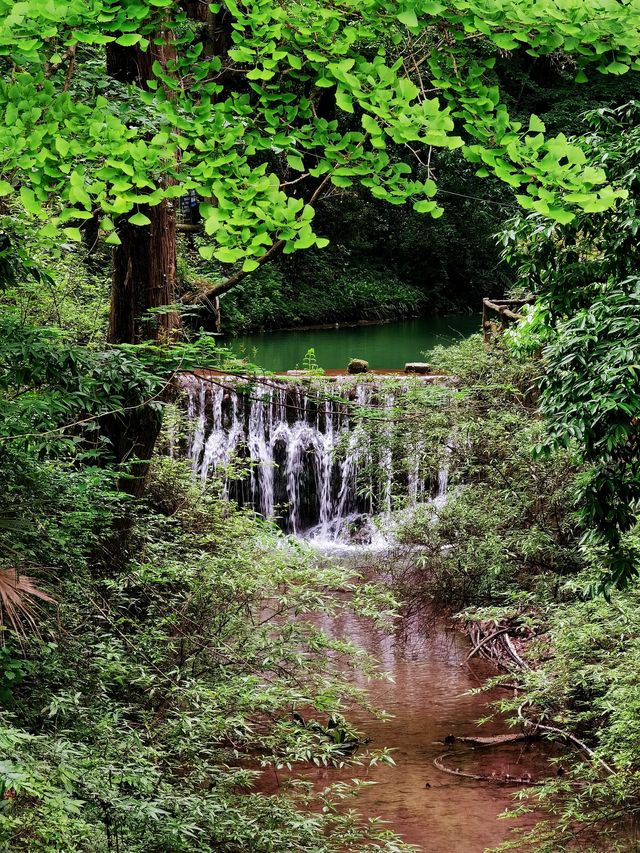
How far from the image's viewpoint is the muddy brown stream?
6.58 meters

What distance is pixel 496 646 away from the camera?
9.86 m

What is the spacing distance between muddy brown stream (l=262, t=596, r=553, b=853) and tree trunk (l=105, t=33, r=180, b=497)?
2865 mm

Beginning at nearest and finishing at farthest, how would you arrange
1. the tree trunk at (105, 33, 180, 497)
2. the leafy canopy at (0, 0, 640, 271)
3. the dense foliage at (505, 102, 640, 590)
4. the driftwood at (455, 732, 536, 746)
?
the leafy canopy at (0, 0, 640, 271), the dense foliage at (505, 102, 640, 590), the tree trunk at (105, 33, 180, 497), the driftwood at (455, 732, 536, 746)

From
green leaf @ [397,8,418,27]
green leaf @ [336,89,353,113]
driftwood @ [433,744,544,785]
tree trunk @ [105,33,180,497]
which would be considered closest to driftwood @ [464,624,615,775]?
driftwood @ [433,744,544,785]

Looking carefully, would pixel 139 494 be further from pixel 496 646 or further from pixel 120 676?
pixel 496 646

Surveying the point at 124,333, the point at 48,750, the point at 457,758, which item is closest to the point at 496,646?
the point at 457,758

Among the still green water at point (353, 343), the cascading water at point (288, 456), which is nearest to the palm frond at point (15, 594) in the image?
the cascading water at point (288, 456)

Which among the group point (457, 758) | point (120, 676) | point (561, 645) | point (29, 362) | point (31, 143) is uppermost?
point (31, 143)

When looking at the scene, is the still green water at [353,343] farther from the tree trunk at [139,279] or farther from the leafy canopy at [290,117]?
the leafy canopy at [290,117]

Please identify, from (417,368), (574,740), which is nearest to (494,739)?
(574,740)

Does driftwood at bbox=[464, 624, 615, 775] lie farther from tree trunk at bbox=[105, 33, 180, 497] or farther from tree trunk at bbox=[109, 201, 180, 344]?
tree trunk at bbox=[109, 201, 180, 344]

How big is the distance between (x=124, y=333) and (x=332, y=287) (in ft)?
80.5

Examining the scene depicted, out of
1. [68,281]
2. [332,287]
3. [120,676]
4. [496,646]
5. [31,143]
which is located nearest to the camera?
[31,143]

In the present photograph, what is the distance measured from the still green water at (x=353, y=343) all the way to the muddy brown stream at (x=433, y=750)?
32.6 feet
